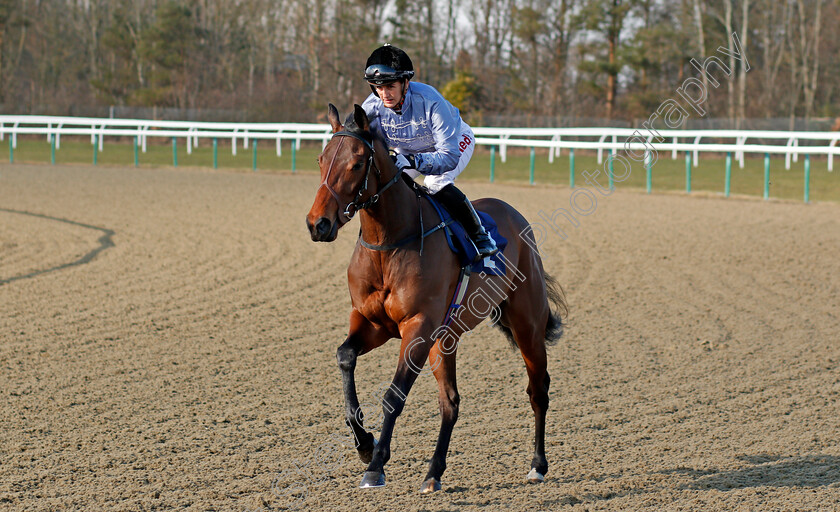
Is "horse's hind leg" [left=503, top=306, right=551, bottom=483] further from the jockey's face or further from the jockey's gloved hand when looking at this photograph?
the jockey's face

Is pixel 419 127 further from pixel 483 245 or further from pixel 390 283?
pixel 390 283

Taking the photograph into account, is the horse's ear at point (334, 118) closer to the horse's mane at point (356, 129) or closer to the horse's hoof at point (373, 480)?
the horse's mane at point (356, 129)

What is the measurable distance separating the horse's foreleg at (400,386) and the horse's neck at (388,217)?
40 centimetres

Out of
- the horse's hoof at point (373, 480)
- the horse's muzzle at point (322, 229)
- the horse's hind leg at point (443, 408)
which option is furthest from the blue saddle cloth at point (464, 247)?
the horse's hoof at point (373, 480)

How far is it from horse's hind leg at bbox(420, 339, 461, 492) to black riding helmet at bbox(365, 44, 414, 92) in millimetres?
1277

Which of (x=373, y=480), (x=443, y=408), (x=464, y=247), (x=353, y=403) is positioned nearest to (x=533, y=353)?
(x=443, y=408)

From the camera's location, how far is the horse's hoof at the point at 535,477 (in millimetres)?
4170

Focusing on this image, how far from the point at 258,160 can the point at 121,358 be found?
18.6 m

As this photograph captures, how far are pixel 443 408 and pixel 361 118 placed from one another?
4.77ft

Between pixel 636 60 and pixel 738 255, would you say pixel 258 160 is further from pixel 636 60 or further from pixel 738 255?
pixel 636 60

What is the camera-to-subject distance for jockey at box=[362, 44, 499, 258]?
401 centimetres

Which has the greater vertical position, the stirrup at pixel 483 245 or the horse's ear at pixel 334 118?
the horse's ear at pixel 334 118

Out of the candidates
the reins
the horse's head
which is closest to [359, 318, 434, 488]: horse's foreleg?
the reins

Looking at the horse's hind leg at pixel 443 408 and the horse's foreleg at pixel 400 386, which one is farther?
the horse's hind leg at pixel 443 408
